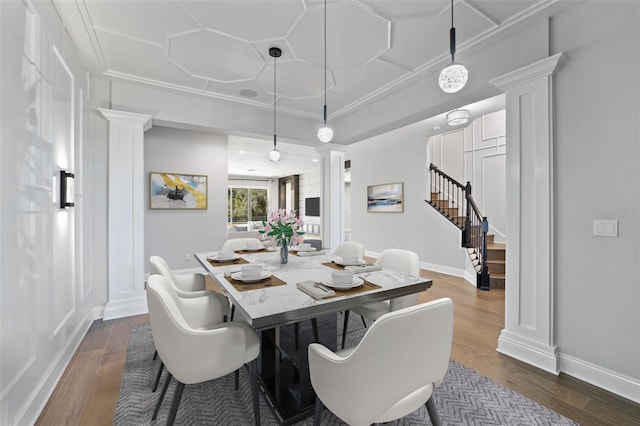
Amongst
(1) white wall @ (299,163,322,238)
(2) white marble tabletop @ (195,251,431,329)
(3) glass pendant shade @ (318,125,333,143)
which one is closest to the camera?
(2) white marble tabletop @ (195,251,431,329)

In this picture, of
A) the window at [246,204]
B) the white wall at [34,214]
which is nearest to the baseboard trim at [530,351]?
the white wall at [34,214]

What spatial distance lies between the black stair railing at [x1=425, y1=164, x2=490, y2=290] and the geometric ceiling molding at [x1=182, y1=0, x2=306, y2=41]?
3.79 meters

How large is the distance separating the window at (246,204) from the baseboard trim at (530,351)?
412 inches

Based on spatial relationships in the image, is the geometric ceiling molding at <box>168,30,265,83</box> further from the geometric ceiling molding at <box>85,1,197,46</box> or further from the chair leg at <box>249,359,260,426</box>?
the chair leg at <box>249,359,260,426</box>

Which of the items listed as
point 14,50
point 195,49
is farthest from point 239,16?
point 14,50

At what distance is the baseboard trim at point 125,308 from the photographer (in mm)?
3125

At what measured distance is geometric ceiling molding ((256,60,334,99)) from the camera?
115 inches

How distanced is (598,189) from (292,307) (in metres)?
2.22

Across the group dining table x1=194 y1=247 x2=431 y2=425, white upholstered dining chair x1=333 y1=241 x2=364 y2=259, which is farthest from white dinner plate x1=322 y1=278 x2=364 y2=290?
white upholstered dining chair x1=333 y1=241 x2=364 y2=259

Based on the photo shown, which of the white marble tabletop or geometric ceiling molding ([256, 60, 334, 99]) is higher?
geometric ceiling molding ([256, 60, 334, 99])

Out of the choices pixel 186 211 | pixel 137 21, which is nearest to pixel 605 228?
pixel 137 21

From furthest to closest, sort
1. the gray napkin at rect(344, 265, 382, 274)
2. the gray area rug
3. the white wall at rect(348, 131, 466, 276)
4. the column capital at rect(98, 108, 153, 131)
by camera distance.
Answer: the white wall at rect(348, 131, 466, 276) < the column capital at rect(98, 108, 153, 131) < the gray napkin at rect(344, 265, 382, 274) < the gray area rug

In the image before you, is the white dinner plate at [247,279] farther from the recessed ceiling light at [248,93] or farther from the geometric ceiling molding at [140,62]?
the recessed ceiling light at [248,93]

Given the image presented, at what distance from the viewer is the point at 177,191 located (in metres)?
4.81
